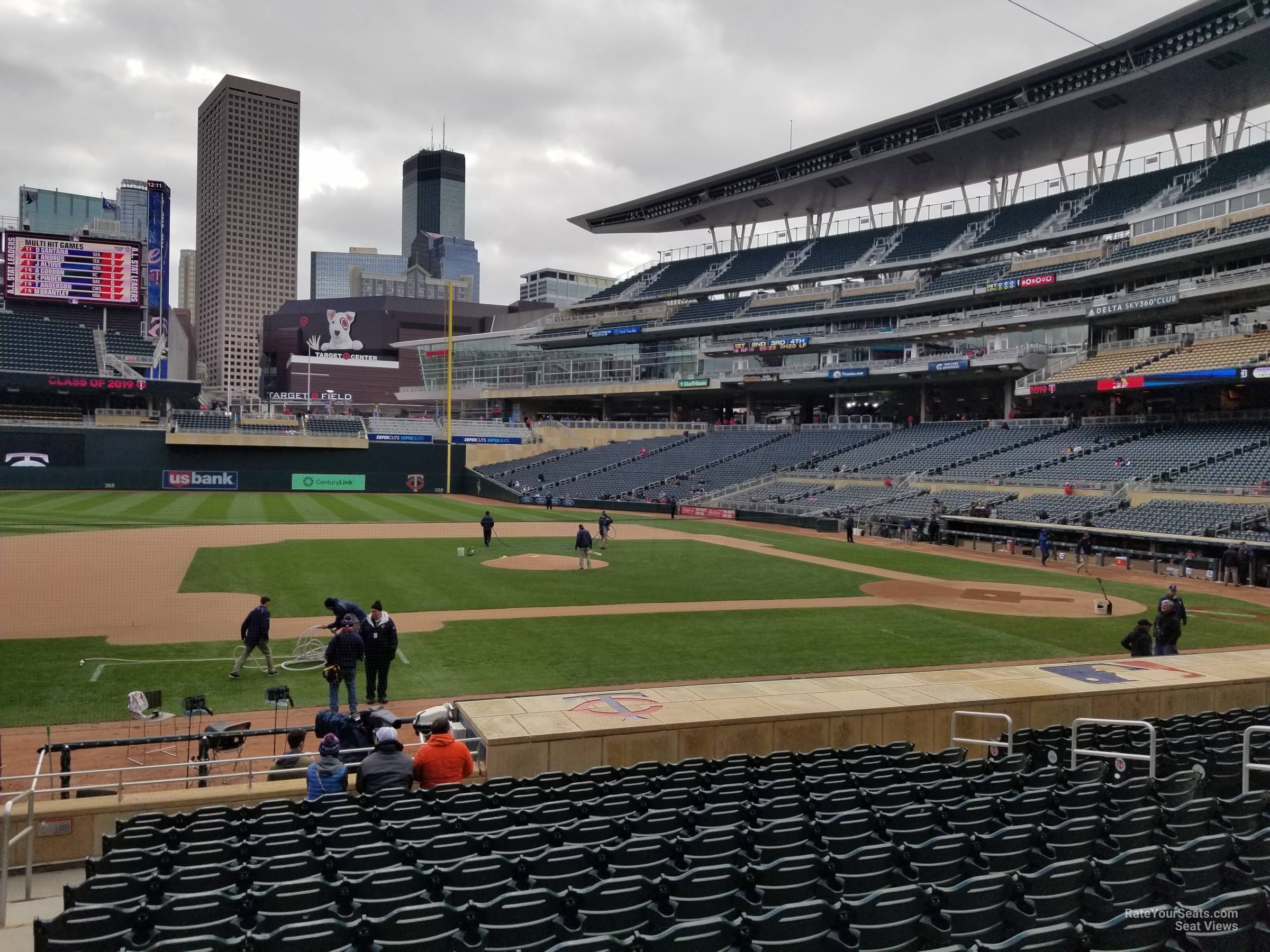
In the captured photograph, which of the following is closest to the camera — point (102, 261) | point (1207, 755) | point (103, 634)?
point (1207, 755)

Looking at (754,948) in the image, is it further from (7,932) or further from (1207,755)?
(1207,755)

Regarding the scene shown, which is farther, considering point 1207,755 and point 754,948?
point 1207,755

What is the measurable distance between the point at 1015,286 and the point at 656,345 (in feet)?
105

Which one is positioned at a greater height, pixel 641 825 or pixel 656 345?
pixel 656 345

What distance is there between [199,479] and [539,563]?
40.0 m

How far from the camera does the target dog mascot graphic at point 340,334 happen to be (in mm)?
145375

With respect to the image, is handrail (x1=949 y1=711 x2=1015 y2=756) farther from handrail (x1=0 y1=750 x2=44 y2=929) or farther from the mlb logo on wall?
the mlb logo on wall

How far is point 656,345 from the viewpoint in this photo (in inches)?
3019

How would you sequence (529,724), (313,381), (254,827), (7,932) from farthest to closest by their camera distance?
1. (313,381)
2. (529,724)
3. (254,827)
4. (7,932)

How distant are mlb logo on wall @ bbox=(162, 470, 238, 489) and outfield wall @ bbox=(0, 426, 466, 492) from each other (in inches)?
2.8

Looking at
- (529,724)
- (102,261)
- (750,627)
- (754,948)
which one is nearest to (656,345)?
(102,261)

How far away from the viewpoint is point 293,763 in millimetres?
9695

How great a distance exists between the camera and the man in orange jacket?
27.7 feet

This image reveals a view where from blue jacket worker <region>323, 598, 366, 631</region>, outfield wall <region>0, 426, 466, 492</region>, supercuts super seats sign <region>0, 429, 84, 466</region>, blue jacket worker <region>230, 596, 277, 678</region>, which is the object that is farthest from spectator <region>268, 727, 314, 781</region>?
supercuts super seats sign <region>0, 429, 84, 466</region>
